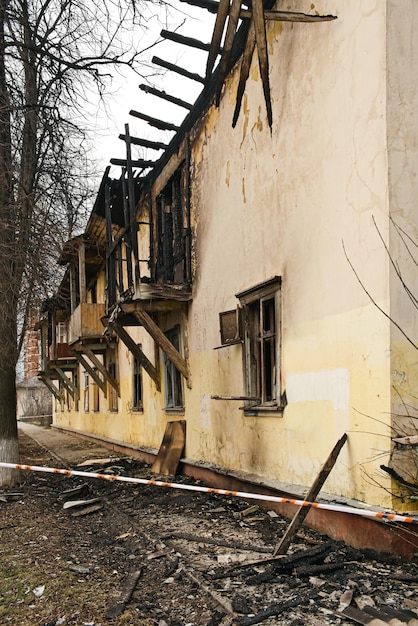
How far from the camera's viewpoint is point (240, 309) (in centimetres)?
807

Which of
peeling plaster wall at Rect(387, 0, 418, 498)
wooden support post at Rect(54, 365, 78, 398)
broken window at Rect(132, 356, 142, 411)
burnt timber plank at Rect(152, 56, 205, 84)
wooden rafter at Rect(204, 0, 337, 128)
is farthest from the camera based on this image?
wooden support post at Rect(54, 365, 78, 398)

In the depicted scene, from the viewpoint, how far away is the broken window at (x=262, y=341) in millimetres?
7160

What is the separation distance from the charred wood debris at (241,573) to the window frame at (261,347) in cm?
131

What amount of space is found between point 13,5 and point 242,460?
7.59 metres

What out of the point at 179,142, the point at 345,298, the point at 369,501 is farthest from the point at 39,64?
the point at 369,501

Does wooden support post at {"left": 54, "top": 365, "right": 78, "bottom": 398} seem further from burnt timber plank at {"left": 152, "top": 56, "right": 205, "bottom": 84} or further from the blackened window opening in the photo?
burnt timber plank at {"left": 152, "top": 56, "right": 205, "bottom": 84}

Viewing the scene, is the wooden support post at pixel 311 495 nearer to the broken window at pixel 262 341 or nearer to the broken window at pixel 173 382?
the broken window at pixel 262 341

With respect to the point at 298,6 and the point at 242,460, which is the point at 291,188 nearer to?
the point at 298,6

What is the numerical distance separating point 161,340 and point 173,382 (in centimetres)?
166

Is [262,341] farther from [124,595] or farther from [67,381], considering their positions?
[67,381]

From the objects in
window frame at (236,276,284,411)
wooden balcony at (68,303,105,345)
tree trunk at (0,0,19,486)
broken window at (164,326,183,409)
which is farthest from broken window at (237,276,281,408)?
wooden balcony at (68,303,105,345)

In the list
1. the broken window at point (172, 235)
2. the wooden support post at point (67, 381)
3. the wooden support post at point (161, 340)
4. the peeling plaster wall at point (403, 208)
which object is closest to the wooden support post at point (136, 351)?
the broken window at point (172, 235)

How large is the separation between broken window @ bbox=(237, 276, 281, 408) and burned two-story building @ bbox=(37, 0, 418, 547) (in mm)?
24

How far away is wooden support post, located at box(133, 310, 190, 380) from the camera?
10.0 metres
